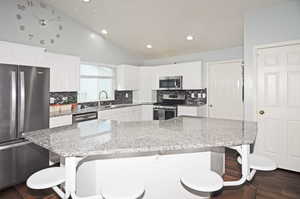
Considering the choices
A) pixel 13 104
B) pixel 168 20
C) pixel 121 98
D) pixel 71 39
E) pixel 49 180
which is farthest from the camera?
pixel 121 98

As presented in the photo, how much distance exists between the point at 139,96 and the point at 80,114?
2526 millimetres

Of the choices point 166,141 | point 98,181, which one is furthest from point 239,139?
point 98,181

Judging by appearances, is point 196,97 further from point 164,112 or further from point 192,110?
point 164,112

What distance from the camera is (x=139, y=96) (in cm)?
591

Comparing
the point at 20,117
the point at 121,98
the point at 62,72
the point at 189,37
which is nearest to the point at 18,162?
the point at 20,117

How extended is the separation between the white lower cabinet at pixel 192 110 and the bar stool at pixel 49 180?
11.9 ft

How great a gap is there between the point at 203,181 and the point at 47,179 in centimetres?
123

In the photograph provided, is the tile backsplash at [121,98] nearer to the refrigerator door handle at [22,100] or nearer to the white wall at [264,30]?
the refrigerator door handle at [22,100]

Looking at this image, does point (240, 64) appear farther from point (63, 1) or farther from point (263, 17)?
point (63, 1)

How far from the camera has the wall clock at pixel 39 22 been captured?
11.3 ft

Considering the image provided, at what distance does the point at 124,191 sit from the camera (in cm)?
124

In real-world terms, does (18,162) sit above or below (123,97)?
below

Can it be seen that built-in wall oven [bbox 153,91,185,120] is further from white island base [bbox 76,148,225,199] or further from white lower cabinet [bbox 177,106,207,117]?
white island base [bbox 76,148,225,199]

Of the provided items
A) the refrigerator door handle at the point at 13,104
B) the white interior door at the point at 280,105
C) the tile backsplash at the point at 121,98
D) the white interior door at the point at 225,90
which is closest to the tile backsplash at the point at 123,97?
the tile backsplash at the point at 121,98
